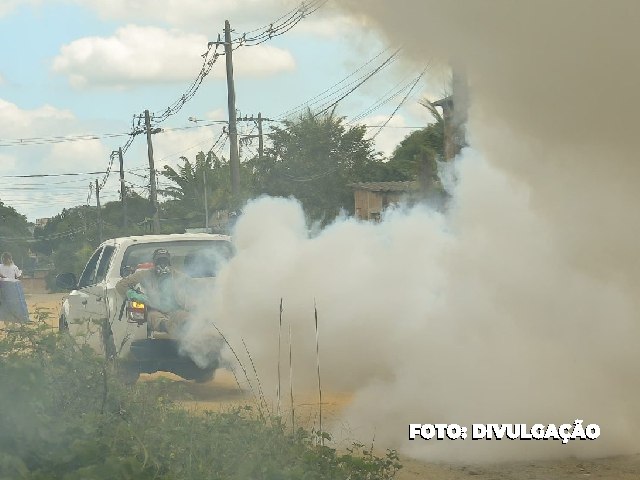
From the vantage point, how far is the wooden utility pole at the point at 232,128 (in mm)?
32125

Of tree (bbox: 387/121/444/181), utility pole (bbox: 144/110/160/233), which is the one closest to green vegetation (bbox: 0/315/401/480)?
tree (bbox: 387/121/444/181)

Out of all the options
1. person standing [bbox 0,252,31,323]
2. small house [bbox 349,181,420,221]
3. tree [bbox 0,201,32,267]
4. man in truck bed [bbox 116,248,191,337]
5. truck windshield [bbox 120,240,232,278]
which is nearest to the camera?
man in truck bed [bbox 116,248,191,337]

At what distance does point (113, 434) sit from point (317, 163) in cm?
4734

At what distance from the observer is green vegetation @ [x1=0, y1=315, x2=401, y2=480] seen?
586cm

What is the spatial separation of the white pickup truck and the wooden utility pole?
1688 centimetres

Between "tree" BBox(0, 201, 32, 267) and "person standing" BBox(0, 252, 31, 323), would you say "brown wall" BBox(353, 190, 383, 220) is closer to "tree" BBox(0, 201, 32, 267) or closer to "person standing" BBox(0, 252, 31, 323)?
"person standing" BBox(0, 252, 31, 323)

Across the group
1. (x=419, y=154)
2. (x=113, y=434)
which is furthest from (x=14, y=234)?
(x=113, y=434)

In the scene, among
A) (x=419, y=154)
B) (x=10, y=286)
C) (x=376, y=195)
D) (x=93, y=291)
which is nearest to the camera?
(x=93, y=291)

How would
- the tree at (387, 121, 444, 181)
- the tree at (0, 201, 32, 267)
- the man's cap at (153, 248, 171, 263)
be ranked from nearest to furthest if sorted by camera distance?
the man's cap at (153, 248, 171, 263) → the tree at (387, 121, 444, 181) → the tree at (0, 201, 32, 267)

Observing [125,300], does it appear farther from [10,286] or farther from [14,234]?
[14,234]

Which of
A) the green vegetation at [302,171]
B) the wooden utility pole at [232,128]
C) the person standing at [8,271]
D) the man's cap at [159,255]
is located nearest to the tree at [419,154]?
the green vegetation at [302,171]

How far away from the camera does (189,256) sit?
543 inches

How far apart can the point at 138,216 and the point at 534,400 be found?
82.3 metres

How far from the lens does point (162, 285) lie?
502 inches
